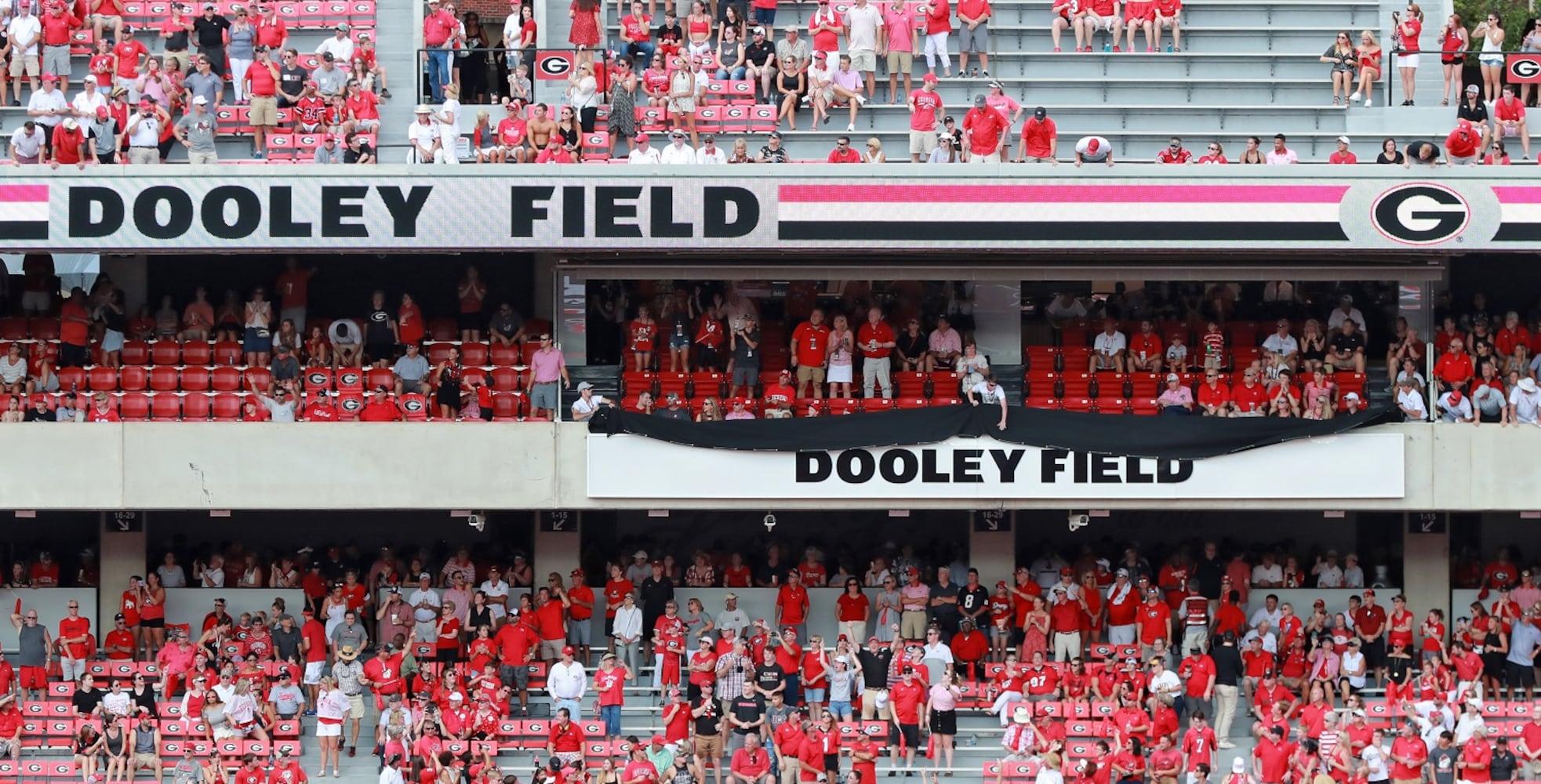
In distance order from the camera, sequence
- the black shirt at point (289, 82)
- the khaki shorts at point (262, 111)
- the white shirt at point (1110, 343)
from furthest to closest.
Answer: the black shirt at point (289, 82)
the khaki shorts at point (262, 111)
the white shirt at point (1110, 343)

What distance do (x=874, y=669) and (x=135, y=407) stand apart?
8.19 meters

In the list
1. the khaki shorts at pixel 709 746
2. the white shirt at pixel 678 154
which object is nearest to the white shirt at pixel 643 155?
the white shirt at pixel 678 154

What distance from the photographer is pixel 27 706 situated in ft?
75.0

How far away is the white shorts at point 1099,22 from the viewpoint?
2766cm

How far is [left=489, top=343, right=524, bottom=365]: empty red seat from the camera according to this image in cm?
2488

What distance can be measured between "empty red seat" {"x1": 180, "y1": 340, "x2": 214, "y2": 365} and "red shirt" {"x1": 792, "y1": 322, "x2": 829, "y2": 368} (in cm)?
629

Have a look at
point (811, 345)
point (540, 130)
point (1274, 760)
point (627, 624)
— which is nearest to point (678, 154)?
point (540, 130)

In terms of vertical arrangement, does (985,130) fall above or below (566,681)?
above

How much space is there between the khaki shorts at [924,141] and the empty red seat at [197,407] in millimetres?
7994

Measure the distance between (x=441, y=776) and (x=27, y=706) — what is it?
467 centimetres

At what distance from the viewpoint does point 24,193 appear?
74.7ft

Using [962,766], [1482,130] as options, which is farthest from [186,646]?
[1482,130]

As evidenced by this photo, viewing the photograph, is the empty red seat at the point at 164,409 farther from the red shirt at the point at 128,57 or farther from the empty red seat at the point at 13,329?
the red shirt at the point at 128,57

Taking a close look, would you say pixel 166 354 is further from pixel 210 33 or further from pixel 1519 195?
pixel 1519 195
